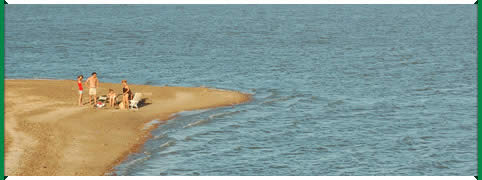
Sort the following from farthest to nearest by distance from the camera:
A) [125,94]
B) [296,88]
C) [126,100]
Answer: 1. [296,88]
2. [126,100]
3. [125,94]

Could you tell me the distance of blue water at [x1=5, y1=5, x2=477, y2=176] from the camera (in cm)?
3641

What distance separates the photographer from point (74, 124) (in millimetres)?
41344

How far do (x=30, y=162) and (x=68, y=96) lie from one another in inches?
651

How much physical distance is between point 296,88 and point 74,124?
21.1 meters

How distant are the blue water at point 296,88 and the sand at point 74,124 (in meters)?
1.28

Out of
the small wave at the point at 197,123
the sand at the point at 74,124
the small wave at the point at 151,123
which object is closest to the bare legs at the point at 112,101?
the sand at the point at 74,124

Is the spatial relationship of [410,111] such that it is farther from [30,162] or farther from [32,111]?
[30,162]

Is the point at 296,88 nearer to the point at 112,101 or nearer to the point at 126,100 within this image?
the point at 126,100

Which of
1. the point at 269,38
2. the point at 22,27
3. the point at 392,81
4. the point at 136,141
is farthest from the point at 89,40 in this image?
the point at 136,141

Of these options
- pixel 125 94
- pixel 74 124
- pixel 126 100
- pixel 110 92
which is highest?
pixel 110 92

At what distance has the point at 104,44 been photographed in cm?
9756

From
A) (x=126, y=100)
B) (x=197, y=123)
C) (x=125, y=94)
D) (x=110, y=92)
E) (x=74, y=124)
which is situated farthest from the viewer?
(x=110, y=92)

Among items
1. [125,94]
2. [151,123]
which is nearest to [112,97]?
[125,94]

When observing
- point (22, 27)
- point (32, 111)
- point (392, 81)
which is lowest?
point (32, 111)
